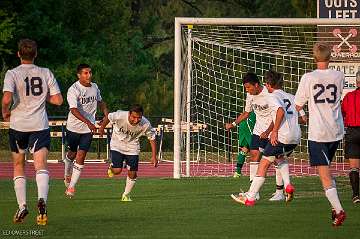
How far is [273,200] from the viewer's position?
19.3 m

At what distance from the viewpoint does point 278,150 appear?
18234 mm

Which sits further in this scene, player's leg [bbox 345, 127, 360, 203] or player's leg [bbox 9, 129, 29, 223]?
player's leg [bbox 345, 127, 360, 203]

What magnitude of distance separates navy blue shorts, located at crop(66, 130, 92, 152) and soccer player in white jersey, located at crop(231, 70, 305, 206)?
3.33 meters

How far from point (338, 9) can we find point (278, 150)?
32.9 ft

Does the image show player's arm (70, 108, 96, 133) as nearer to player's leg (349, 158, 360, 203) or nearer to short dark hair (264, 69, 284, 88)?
short dark hair (264, 69, 284, 88)

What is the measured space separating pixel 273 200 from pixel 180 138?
7.03 meters

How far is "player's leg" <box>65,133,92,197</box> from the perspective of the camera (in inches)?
795

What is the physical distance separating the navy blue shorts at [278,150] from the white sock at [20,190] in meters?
3.91

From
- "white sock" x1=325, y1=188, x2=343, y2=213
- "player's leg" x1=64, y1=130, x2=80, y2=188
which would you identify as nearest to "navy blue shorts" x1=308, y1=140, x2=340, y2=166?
"white sock" x1=325, y1=188, x2=343, y2=213

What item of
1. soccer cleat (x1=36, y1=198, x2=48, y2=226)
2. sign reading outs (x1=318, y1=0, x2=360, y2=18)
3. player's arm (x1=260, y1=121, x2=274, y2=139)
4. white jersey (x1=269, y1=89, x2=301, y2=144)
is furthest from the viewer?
sign reading outs (x1=318, y1=0, x2=360, y2=18)

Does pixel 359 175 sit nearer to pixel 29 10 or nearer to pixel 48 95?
pixel 48 95

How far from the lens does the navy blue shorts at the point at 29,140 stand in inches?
603

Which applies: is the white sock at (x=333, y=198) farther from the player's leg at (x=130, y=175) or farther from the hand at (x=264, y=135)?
the player's leg at (x=130, y=175)

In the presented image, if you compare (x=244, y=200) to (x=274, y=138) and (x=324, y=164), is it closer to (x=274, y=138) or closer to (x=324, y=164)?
(x=274, y=138)
